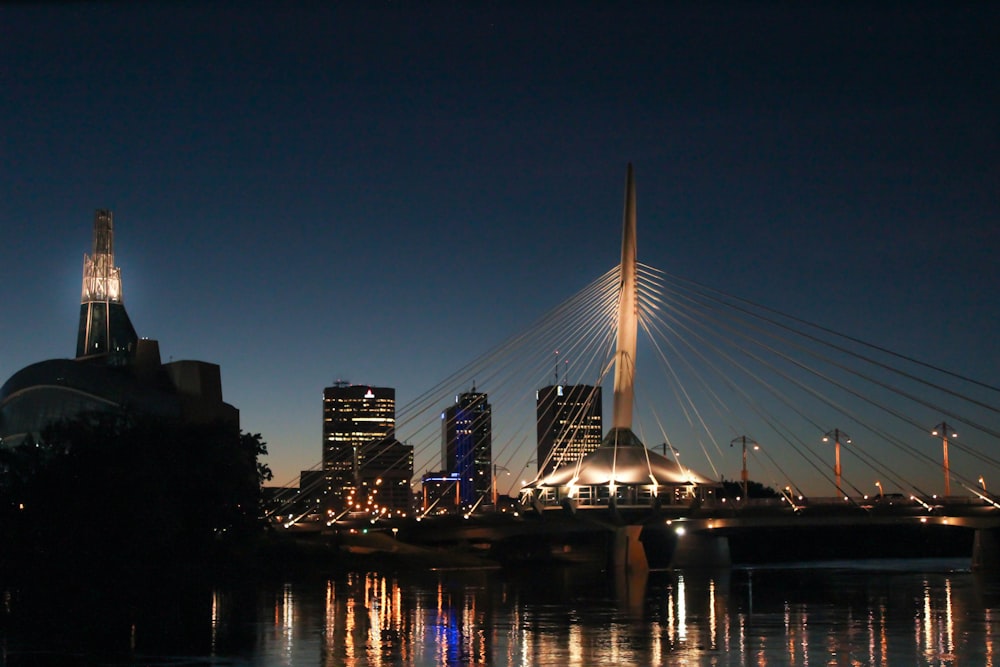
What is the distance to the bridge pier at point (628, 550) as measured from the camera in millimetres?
102250

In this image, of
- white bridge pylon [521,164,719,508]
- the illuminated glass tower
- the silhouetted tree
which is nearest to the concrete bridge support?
white bridge pylon [521,164,719,508]

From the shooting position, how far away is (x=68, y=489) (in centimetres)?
6222

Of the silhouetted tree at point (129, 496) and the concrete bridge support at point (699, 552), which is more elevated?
the silhouetted tree at point (129, 496)

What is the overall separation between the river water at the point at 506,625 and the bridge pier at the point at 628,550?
57.1ft

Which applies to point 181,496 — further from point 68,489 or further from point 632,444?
point 632,444

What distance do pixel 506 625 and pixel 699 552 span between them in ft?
200

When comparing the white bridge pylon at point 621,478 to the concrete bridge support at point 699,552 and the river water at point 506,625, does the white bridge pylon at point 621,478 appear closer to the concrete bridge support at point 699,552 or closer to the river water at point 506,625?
the concrete bridge support at point 699,552

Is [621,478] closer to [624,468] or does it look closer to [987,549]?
[624,468]

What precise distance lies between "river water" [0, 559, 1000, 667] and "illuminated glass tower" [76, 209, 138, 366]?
120571 mm

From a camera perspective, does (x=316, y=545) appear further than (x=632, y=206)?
Yes

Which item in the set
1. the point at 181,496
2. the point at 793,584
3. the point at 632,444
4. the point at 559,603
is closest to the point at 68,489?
the point at 181,496

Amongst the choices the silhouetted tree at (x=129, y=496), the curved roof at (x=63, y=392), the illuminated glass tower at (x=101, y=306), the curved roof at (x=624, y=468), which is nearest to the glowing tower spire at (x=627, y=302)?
the curved roof at (x=624, y=468)

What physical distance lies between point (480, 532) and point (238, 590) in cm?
3852

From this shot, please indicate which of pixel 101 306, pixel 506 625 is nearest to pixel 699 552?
pixel 506 625
